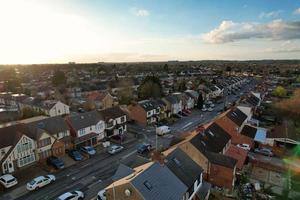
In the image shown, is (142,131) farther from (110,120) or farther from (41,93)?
(41,93)

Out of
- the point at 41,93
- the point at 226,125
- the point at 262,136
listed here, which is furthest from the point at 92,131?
the point at 41,93

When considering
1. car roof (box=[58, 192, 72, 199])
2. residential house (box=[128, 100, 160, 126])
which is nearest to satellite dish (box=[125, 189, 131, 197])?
car roof (box=[58, 192, 72, 199])

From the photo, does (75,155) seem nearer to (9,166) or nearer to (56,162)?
(56,162)

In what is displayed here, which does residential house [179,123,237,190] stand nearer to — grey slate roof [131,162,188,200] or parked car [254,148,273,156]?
grey slate roof [131,162,188,200]

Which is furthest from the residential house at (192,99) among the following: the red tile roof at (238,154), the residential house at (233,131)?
the red tile roof at (238,154)

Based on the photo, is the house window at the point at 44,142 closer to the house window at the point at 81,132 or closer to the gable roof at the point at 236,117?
the house window at the point at 81,132

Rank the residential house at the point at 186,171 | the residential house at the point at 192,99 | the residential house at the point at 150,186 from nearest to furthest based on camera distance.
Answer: the residential house at the point at 150,186 → the residential house at the point at 186,171 → the residential house at the point at 192,99
